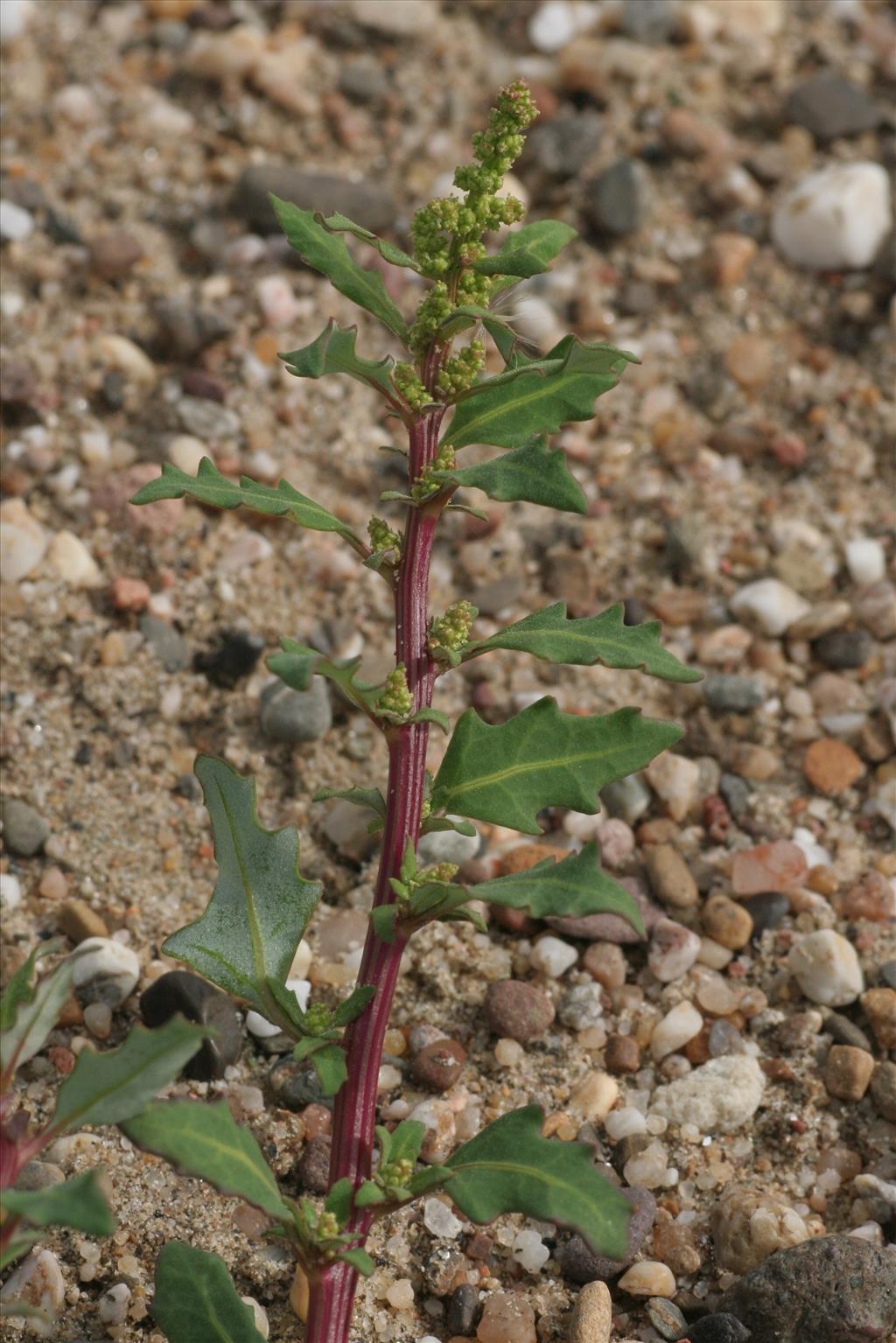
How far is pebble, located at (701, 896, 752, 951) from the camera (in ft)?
10.2

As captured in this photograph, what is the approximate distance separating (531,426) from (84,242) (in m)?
2.24

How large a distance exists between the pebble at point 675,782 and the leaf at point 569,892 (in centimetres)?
115

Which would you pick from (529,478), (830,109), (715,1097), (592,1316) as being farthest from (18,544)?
(830,109)

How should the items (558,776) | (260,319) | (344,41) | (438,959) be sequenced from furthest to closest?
(344,41)
(260,319)
(438,959)
(558,776)

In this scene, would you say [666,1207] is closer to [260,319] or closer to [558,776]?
[558,776]

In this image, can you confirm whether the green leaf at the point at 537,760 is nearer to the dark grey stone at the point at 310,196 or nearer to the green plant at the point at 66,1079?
the green plant at the point at 66,1079

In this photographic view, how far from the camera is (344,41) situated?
468 cm

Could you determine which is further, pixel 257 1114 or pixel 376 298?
pixel 257 1114

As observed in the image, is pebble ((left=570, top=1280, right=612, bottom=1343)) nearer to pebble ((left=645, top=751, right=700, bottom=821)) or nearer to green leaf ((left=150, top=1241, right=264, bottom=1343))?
green leaf ((left=150, top=1241, right=264, bottom=1343))

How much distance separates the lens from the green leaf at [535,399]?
7.58 feet

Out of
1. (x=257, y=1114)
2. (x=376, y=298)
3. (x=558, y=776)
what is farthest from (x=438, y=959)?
(x=376, y=298)

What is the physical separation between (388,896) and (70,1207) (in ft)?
2.35

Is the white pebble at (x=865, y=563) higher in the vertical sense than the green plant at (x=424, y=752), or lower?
higher

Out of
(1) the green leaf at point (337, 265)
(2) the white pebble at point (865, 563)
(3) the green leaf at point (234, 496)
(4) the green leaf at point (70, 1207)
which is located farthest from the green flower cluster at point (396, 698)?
(2) the white pebble at point (865, 563)
